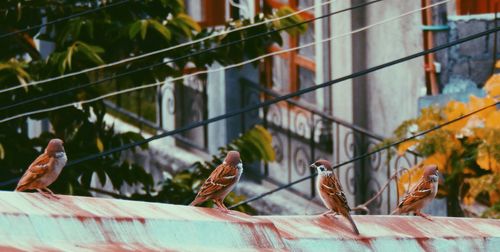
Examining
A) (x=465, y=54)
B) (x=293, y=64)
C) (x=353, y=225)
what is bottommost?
(x=293, y=64)

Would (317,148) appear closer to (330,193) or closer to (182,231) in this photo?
(330,193)

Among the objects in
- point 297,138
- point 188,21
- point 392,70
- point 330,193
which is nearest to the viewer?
point 330,193

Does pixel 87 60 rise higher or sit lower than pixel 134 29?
lower

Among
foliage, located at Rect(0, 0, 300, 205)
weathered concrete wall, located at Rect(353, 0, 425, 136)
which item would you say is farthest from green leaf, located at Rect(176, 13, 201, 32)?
weathered concrete wall, located at Rect(353, 0, 425, 136)

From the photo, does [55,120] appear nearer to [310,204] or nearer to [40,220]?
[310,204]

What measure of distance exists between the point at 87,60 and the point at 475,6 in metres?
3.65

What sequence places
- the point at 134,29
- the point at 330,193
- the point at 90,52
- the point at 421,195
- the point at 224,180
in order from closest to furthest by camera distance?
the point at 330,193
the point at 224,180
the point at 421,195
the point at 90,52
the point at 134,29

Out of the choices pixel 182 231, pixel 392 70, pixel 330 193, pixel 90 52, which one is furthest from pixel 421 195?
pixel 392 70

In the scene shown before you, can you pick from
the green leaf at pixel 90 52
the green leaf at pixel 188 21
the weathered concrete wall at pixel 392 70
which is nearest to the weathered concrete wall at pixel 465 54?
the weathered concrete wall at pixel 392 70

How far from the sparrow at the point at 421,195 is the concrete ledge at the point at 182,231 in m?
1.47

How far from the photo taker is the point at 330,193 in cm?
1336

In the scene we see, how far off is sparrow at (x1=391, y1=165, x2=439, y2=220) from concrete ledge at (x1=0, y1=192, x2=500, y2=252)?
1.47 meters

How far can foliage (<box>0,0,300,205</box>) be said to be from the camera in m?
19.1

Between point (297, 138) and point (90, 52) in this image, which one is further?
point (297, 138)
